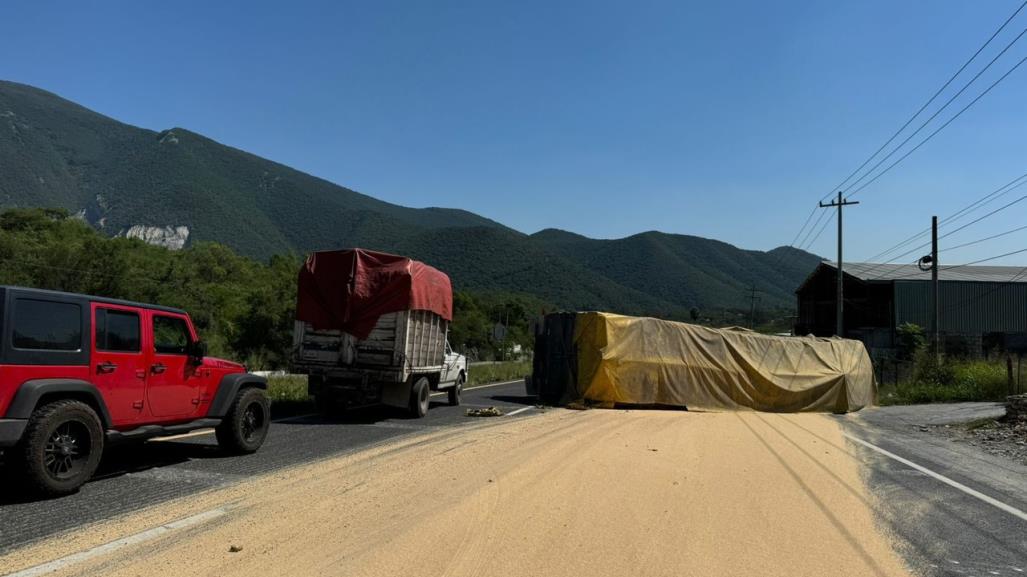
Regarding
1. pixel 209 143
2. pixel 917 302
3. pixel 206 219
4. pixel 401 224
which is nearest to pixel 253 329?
pixel 917 302

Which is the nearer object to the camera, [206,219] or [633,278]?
[206,219]

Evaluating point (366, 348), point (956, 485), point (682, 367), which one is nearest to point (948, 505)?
point (956, 485)

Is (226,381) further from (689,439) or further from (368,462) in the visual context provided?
(689,439)

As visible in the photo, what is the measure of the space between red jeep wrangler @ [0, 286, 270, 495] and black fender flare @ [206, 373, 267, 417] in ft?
0.04

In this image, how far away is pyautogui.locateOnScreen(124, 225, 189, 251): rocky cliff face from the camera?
109 m

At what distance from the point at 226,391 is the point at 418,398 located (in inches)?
227

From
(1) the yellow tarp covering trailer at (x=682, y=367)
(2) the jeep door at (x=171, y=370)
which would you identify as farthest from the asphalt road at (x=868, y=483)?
(1) the yellow tarp covering trailer at (x=682, y=367)

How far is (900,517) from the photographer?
6656 millimetres

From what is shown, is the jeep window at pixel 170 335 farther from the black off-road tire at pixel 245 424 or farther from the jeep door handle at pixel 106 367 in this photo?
the black off-road tire at pixel 245 424

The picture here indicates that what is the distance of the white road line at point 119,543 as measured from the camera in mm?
4371

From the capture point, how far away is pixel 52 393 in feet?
20.8

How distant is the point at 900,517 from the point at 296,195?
6001 inches

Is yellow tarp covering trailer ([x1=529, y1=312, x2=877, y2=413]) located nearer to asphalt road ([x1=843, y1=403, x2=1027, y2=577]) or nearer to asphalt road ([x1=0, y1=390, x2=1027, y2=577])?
asphalt road ([x1=0, y1=390, x2=1027, y2=577])

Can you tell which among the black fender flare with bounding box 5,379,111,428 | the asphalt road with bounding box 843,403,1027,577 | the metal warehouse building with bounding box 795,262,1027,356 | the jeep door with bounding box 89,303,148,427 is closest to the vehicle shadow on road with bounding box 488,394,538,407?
the asphalt road with bounding box 843,403,1027,577
